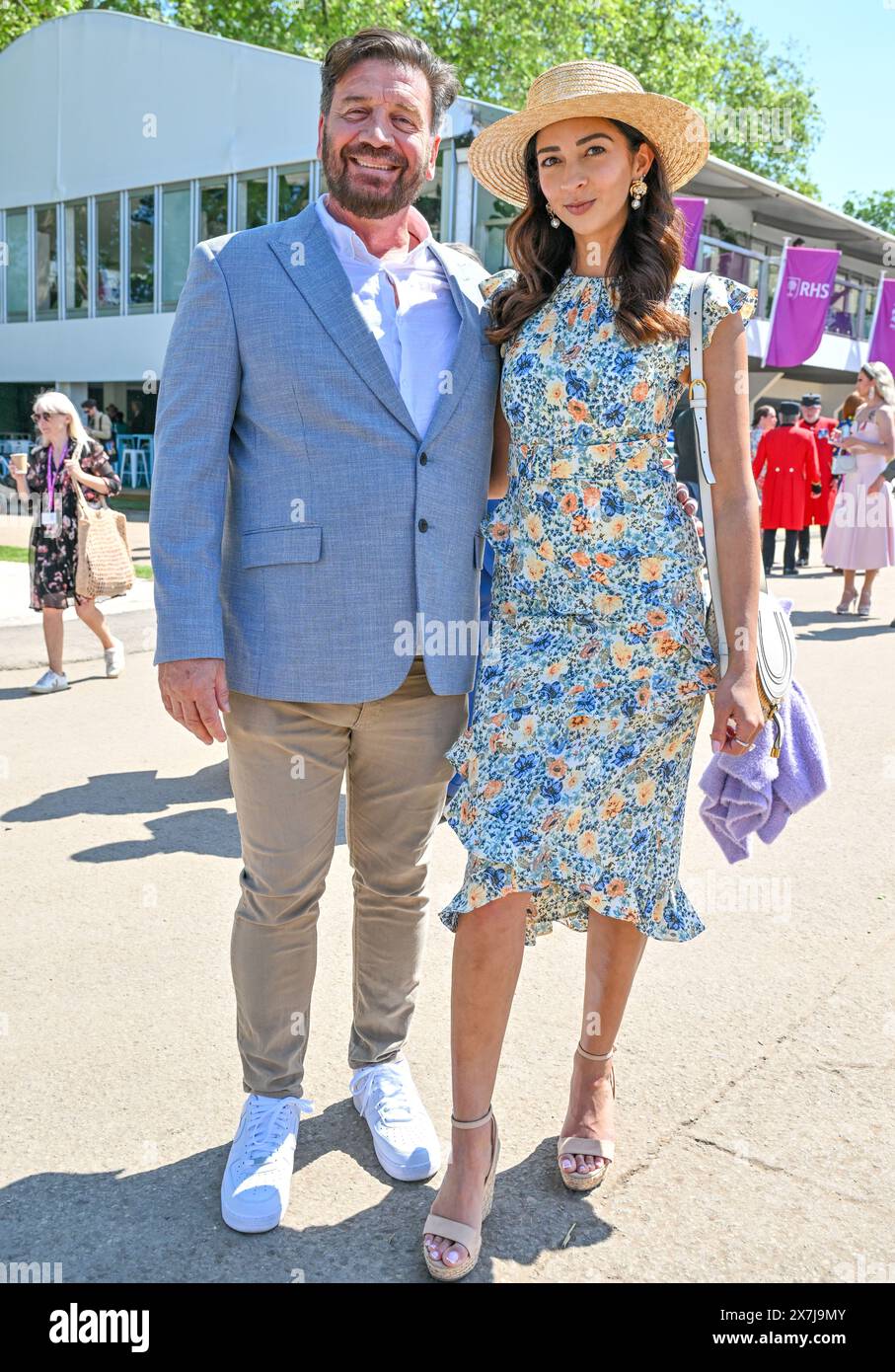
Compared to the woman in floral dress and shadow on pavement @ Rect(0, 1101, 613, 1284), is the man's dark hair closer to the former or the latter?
the woman in floral dress

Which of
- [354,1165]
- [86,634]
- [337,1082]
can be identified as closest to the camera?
[354,1165]

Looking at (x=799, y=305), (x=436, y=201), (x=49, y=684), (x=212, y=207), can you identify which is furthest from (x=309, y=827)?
(x=212, y=207)

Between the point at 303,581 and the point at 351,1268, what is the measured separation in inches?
52.6

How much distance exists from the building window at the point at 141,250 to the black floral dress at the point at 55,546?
18.0m

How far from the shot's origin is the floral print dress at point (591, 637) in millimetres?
2518

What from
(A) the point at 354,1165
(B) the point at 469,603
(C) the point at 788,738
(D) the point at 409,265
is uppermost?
(D) the point at 409,265

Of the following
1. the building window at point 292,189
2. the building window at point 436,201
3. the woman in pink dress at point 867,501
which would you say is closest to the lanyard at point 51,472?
the woman in pink dress at point 867,501

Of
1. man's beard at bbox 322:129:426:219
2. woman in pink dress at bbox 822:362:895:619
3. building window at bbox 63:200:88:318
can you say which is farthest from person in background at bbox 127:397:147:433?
man's beard at bbox 322:129:426:219

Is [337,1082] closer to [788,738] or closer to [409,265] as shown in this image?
[788,738]

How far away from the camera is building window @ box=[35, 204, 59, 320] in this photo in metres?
26.3

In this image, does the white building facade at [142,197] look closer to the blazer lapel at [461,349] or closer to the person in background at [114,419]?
the person in background at [114,419]

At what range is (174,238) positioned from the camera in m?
23.8

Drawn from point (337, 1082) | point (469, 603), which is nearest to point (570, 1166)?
point (337, 1082)

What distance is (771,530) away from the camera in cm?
A: 1458
